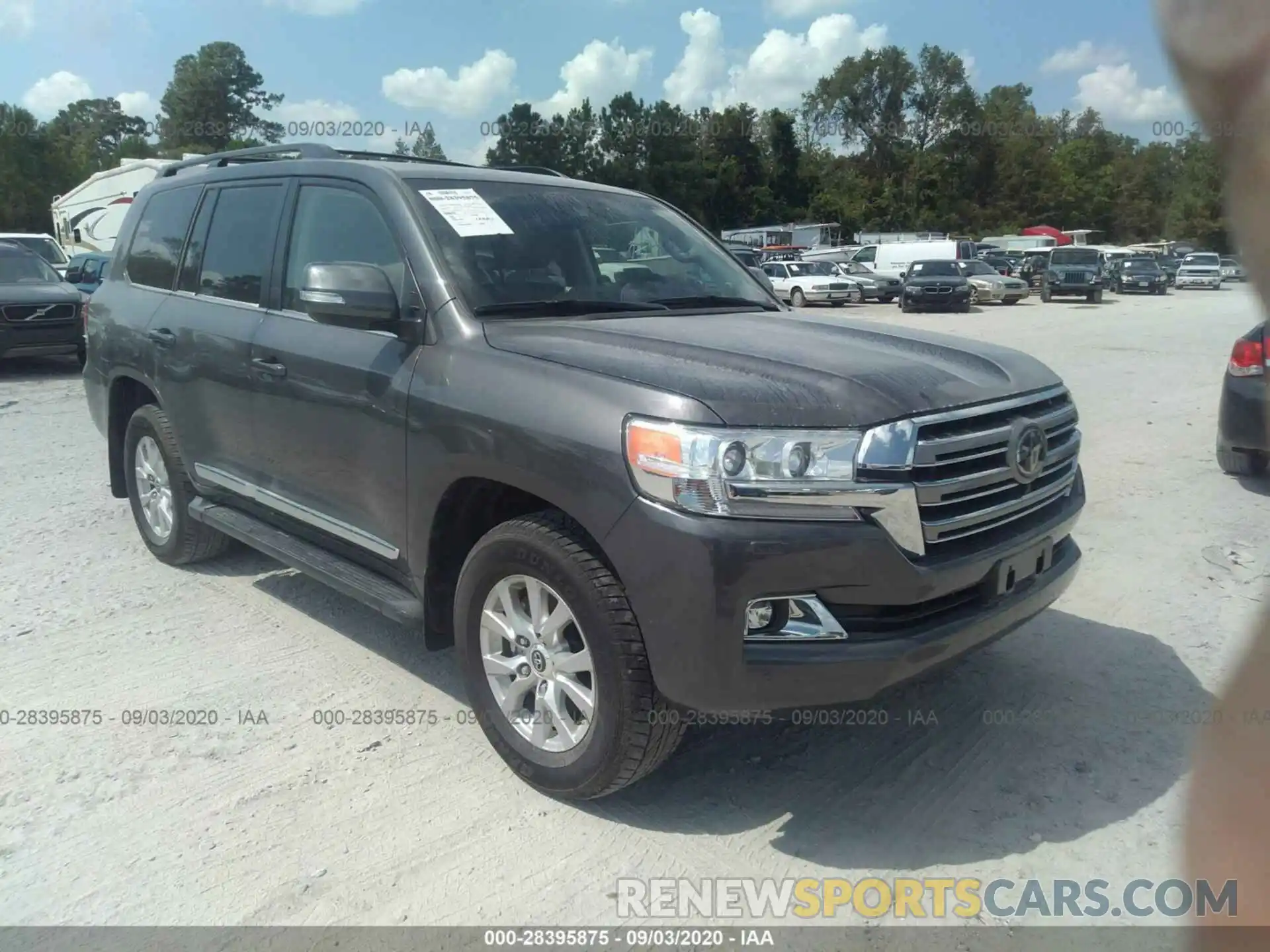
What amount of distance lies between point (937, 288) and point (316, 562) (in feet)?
86.7

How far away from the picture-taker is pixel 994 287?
1256 inches

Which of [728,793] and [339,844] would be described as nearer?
[339,844]

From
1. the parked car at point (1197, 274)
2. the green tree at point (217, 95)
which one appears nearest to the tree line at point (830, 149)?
the green tree at point (217, 95)

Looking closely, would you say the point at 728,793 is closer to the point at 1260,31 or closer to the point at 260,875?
the point at 260,875

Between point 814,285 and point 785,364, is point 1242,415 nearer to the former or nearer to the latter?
point 785,364

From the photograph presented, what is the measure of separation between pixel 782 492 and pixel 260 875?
1814 millimetres

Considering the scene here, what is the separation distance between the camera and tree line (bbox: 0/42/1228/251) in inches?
2466

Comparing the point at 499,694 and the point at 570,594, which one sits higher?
the point at 570,594

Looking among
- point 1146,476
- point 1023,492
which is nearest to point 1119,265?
point 1146,476

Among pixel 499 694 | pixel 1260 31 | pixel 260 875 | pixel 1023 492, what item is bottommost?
pixel 260 875

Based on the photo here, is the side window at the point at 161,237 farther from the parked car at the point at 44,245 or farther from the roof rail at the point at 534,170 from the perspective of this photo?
the parked car at the point at 44,245

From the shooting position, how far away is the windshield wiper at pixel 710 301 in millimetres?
4082

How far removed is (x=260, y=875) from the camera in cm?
283

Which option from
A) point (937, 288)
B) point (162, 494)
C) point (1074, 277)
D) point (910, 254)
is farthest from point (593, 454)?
point (910, 254)
